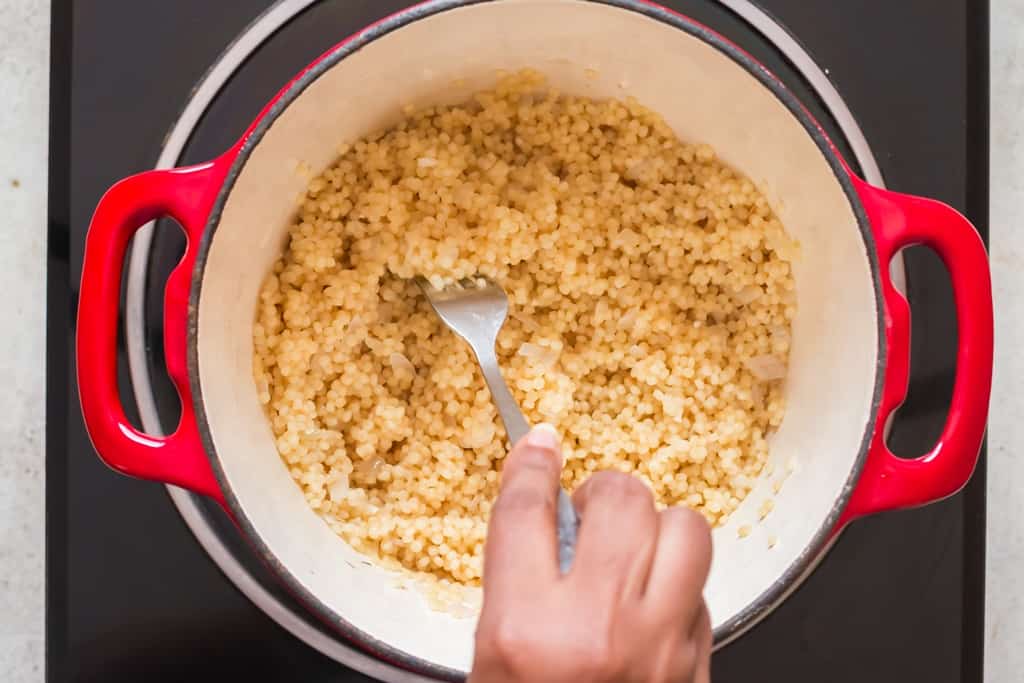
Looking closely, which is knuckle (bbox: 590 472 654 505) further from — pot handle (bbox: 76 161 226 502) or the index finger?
pot handle (bbox: 76 161 226 502)

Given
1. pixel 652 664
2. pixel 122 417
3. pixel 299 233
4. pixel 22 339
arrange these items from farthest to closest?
pixel 22 339 → pixel 299 233 → pixel 122 417 → pixel 652 664

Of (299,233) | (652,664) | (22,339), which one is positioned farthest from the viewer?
(22,339)

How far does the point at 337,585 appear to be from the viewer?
74cm

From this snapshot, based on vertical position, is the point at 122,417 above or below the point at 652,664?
above

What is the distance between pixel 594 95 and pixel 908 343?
0.34m

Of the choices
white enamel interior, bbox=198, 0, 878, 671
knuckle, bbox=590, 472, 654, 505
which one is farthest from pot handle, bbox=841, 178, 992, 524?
knuckle, bbox=590, 472, 654, 505

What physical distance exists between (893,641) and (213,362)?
64 centimetres

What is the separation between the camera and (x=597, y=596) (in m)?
0.45

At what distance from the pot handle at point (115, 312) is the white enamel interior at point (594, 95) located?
19 mm

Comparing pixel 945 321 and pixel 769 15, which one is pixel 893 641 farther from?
pixel 769 15

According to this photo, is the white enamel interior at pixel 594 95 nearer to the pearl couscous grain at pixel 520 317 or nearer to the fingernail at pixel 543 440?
the pearl couscous grain at pixel 520 317

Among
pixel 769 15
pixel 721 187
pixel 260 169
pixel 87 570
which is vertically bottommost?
pixel 87 570

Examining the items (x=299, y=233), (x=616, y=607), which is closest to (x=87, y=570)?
(x=299, y=233)

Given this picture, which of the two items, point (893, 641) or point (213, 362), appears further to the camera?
point (893, 641)
